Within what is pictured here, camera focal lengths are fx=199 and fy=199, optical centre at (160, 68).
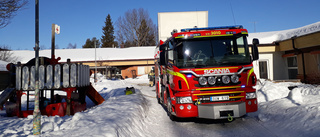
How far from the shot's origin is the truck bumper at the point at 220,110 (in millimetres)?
5418

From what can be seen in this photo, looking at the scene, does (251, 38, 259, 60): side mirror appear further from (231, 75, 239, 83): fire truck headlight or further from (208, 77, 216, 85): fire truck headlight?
(208, 77, 216, 85): fire truck headlight

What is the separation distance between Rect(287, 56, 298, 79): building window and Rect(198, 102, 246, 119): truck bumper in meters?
16.6

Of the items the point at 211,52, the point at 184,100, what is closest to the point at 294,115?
the point at 211,52

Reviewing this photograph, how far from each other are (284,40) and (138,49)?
96.9ft

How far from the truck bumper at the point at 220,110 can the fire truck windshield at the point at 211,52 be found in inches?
46.0

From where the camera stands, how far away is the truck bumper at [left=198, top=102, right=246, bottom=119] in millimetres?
5418

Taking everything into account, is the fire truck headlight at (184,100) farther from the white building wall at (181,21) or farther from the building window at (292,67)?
the building window at (292,67)

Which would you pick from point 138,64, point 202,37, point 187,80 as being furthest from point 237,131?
point 138,64

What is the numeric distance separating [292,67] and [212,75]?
680 inches

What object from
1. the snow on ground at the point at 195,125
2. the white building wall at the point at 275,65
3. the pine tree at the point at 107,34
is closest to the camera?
the snow on ground at the point at 195,125

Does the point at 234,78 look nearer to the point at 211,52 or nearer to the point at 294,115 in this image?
the point at 211,52

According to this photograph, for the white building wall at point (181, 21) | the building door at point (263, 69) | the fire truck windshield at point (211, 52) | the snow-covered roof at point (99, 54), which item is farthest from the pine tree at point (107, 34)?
the fire truck windshield at point (211, 52)

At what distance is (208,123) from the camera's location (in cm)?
652

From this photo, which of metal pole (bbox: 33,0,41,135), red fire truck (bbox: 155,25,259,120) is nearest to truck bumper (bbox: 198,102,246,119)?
red fire truck (bbox: 155,25,259,120)
